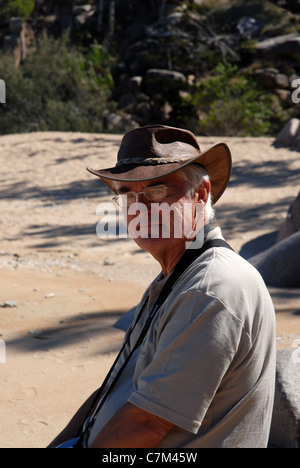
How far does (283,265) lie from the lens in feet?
18.9

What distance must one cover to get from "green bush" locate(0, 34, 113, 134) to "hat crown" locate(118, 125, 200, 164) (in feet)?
64.3

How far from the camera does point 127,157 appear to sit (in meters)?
1.84

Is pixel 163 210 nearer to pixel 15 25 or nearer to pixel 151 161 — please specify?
pixel 151 161

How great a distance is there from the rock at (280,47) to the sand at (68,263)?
12.0m

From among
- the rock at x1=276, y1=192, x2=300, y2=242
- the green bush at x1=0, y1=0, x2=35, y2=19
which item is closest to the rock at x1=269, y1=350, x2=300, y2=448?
the rock at x1=276, y1=192, x2=300, y2=242

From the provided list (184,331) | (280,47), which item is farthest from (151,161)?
(280,47)

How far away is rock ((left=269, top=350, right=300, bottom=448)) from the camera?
2824mm

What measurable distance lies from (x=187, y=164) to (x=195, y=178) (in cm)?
9

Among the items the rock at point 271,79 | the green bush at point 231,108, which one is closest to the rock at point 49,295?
the green bush at point 231,108

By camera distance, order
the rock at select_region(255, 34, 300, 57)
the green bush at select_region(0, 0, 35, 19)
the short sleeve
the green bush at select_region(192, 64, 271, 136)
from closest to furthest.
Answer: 1. the short sleeve
2. the green bush at select_region(192, 64, 271, 136)
3. the rock at select_region(255, 34, 300, 57)
4. the green bush at select_region(0, 0, 35, 19)

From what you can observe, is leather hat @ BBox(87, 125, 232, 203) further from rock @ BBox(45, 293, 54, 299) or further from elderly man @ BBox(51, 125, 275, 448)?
rock @ BBox(45, 293, 54, 299)

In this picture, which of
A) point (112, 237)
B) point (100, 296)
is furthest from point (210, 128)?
point (100, 296)

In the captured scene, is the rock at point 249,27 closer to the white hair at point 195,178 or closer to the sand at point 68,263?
the sand at point 68,263
